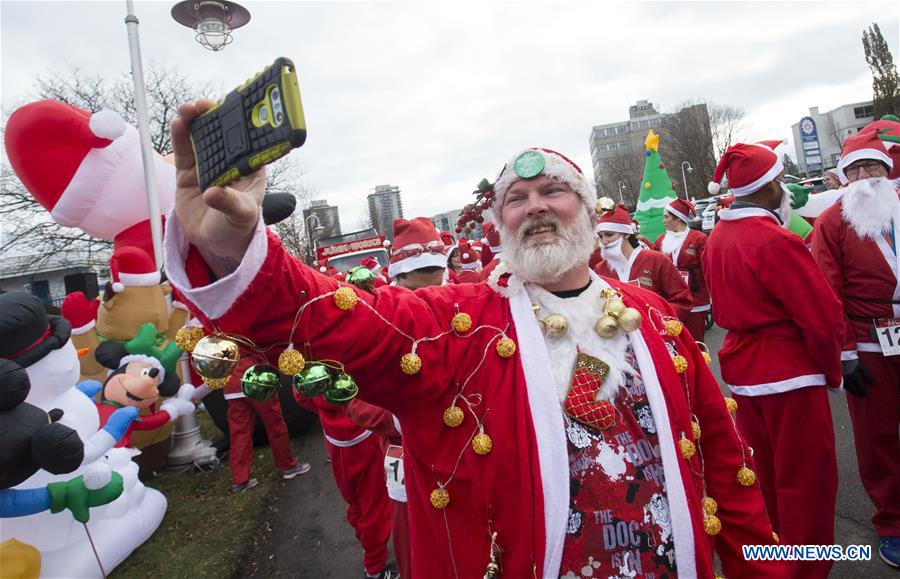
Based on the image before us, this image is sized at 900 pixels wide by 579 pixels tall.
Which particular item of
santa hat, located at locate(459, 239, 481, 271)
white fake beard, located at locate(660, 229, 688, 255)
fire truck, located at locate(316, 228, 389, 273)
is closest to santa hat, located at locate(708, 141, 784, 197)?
white fake beard, located at locate(660, 229, 688, 255)

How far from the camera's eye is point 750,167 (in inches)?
122

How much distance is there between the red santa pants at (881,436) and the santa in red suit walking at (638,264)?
7.05 feet

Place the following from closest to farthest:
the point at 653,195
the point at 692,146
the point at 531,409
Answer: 1. the point at 531,409
2. the point at 653,195
3. the point at 692,146

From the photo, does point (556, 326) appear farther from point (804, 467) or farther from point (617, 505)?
point (804, 467)

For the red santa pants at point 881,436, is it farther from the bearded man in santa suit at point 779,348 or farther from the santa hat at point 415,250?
the santa hat at point 415,250

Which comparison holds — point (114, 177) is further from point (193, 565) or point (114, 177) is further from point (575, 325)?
point (575, 325)

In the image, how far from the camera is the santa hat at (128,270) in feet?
18.4

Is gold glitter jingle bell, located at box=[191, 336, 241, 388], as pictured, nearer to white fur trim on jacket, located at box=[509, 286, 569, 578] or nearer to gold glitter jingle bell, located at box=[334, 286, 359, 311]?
gold glitter jingle bell, located at box=[334, 286, 359, 311]

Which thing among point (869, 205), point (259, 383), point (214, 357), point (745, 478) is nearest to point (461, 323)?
point (259, 383)

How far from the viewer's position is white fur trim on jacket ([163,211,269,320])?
112 centimetres

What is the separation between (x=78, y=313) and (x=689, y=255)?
752 centimetres

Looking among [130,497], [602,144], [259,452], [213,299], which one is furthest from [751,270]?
[602,144]

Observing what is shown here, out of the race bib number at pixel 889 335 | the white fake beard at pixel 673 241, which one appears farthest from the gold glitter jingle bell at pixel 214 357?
the white fake beard at pixel 673 241

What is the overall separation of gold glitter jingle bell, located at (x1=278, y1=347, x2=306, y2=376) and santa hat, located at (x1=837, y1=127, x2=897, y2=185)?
14.1ft
